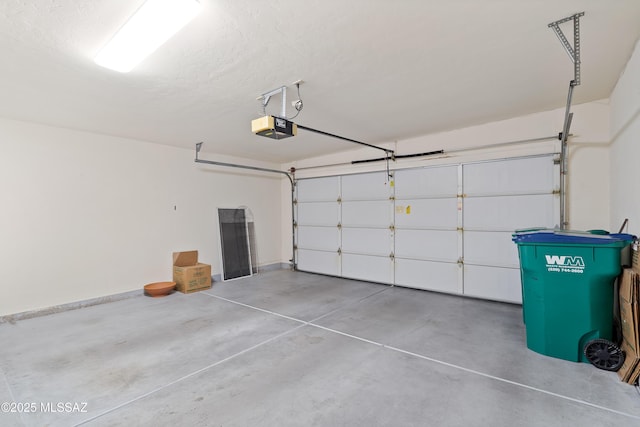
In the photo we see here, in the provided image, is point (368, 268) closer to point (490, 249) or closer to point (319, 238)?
point (319, 238)

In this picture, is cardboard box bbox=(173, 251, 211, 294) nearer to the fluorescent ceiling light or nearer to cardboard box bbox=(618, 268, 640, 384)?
the fluorescent ceiling light

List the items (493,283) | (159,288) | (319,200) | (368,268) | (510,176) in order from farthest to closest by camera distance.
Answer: (319,200) < (368,268) < (159,288) < (493,283) < (510,176)

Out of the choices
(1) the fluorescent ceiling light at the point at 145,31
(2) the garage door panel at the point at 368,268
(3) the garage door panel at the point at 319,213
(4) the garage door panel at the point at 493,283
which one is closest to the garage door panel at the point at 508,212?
(4) the garage door panel at the point at 493,283

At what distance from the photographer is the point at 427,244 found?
501 centimetres

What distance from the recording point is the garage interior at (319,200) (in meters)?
1.98

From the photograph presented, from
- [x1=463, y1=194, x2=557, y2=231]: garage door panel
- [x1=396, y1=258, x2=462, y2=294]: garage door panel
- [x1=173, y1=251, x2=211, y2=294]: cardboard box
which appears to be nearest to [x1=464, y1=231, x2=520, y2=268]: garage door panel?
[x1=463, y1=194, x2=557, y2=231]: garage door panel

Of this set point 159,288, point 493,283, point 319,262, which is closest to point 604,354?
point 493,283

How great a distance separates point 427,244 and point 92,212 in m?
5.25

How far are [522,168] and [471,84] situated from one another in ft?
6.10

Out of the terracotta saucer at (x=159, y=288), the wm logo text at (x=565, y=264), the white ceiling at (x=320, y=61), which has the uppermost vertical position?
the white ceiling at (x=320, y=61)

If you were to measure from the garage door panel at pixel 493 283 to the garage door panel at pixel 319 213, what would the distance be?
8.77 ft

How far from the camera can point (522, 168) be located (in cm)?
415

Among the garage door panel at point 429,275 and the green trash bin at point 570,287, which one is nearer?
the green trash bin at point 570,287

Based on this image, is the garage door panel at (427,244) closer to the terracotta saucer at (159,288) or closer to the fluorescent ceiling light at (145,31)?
the terracotta saucer at (159,288)
